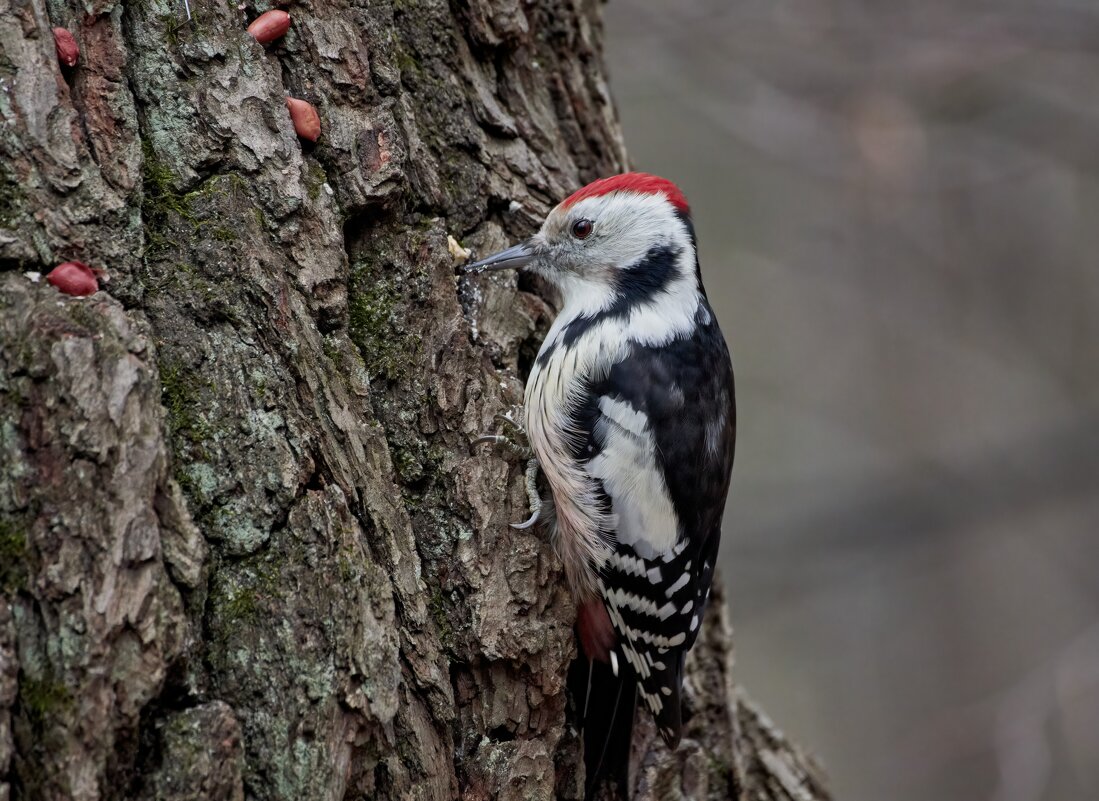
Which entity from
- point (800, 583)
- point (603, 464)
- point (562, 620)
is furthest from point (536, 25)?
point (800, 583)

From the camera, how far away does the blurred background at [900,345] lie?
18.6 feet

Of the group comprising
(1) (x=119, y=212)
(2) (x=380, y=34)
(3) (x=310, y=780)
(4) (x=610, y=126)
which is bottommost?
(3) (x=310, y=780)

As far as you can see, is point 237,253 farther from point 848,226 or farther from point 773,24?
point 848,226

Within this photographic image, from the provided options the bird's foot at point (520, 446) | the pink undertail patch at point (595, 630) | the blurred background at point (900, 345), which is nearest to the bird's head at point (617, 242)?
the bird's foot at point (520, 446)

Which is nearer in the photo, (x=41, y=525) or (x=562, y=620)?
(x=41, y=525)

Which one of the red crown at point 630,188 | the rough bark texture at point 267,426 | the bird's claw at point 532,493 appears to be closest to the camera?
the rough bark texture at point 267,426

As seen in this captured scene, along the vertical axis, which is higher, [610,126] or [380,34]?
[610,126]

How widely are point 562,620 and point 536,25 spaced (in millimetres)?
1701

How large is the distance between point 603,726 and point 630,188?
141 cm

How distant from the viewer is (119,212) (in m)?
2.05

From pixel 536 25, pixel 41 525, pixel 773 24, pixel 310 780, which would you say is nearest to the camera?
pixel 41 525

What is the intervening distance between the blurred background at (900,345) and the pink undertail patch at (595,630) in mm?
3374

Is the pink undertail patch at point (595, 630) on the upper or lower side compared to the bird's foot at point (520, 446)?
lower

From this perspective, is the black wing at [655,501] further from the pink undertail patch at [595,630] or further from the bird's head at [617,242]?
the bird's head at [617,242]
